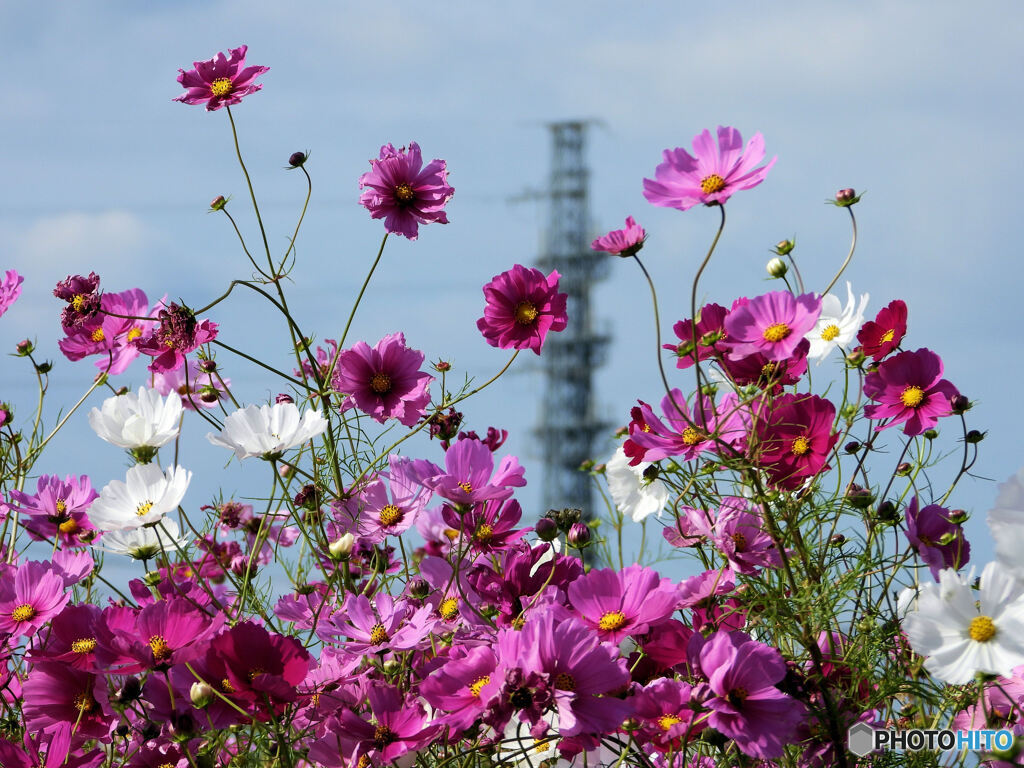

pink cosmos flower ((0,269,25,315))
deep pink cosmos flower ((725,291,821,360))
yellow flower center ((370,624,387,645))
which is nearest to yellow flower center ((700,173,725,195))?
deep pink cosmos flower ((725,291,821,360))

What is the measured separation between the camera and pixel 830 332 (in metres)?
1.07

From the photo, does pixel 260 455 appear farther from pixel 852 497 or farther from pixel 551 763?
pixel 852 497

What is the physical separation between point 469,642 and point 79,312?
0.58 meters

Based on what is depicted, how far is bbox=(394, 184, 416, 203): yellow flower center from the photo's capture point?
3.66 ft

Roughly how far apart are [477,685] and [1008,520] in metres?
0.39

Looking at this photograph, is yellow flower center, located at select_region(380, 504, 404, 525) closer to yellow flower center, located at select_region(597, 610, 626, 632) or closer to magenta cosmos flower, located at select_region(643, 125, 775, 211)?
yellow flower center, located at select_region(597, 610, 626, 632)

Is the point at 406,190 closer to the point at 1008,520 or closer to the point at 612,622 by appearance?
the point at 612,622

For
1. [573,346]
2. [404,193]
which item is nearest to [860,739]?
[404,193]

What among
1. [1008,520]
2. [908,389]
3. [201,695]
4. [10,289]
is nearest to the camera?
[1008,520]

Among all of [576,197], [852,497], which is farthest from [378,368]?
[576,197]

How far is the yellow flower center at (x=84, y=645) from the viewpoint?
986 millimetres

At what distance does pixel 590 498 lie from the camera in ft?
58.3

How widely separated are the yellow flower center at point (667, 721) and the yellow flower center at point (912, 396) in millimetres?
391

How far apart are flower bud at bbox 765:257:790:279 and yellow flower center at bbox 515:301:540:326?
0.23 meters
